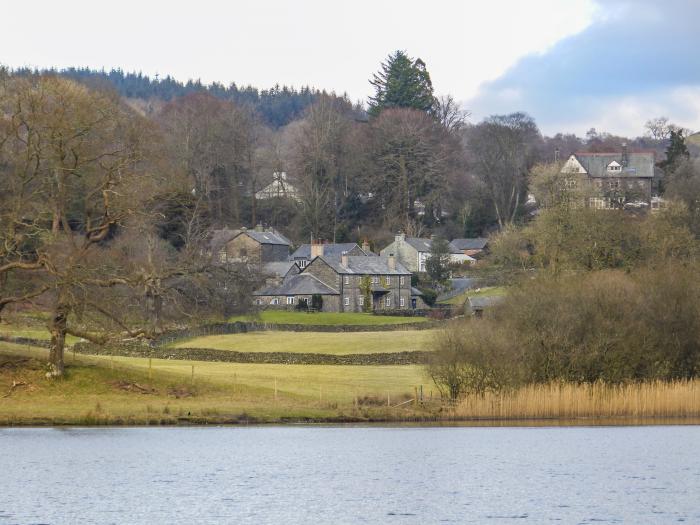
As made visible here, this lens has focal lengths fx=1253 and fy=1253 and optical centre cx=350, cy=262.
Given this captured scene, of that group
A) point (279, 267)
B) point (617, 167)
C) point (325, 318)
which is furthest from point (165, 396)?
point (617, 167)

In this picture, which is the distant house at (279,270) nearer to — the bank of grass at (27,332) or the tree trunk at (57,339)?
the bank of grass at (27,332)

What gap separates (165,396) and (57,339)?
577cm

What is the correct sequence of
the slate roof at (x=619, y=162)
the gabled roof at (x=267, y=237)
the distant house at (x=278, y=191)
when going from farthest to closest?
the slate roof at (x=619, y=162), the distant house at (x=278, y=191), the gabled roof at (x=267, y=237)

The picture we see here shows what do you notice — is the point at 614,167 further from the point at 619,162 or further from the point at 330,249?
the point at 330,249

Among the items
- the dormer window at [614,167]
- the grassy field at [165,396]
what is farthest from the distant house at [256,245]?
the grassy field at [165,396]

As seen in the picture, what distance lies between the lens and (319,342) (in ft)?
331

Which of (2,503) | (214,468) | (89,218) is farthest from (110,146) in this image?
Result: (2,503)

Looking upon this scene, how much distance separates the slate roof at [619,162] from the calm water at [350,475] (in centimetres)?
12285

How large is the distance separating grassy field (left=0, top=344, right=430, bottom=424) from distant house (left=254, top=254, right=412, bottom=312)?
64.5 meters

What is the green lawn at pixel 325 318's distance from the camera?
11862 cm

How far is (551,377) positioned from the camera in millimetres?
58688

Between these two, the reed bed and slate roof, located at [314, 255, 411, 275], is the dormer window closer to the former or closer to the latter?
slate roof, located at [314, 255, 411, 275]

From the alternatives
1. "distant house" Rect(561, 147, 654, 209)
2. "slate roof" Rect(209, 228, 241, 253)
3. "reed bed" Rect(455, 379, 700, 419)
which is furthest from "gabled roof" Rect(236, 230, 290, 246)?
"reed bed" Rect(455, 379, 700, 419)

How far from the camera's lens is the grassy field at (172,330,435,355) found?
94.8 meters
